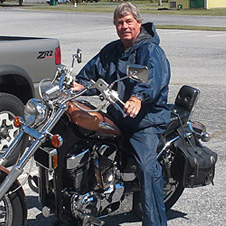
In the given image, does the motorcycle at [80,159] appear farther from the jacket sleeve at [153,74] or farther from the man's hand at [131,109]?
the jacket sleeve at [153,74]

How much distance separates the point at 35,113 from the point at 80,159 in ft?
1.86

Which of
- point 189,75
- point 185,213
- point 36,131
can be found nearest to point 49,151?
point 36,131

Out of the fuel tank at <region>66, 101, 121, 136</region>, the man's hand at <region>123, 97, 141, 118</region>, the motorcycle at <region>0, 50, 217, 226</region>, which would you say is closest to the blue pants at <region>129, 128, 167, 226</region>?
the motorcycle at <region>0, 50, 217, 226</region>

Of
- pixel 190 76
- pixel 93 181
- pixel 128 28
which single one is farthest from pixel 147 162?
pixel 190 76

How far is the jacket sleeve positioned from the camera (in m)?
4.45

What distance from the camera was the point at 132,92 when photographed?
4.46 metres

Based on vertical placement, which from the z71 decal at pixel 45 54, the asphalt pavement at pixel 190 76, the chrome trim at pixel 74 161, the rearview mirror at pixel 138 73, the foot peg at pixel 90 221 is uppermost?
the rearview mirror at pixel 138 73

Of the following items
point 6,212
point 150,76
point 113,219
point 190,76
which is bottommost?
point 190,76

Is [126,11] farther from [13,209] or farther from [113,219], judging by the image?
[113,219]

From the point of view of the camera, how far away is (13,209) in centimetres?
437

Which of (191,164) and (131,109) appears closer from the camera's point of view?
(131,109)

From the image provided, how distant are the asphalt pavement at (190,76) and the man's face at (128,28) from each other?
5.17 feet

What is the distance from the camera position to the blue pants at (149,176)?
4551mm

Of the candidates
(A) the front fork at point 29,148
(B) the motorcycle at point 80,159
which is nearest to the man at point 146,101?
(B) the motorcycle at point 80,159
